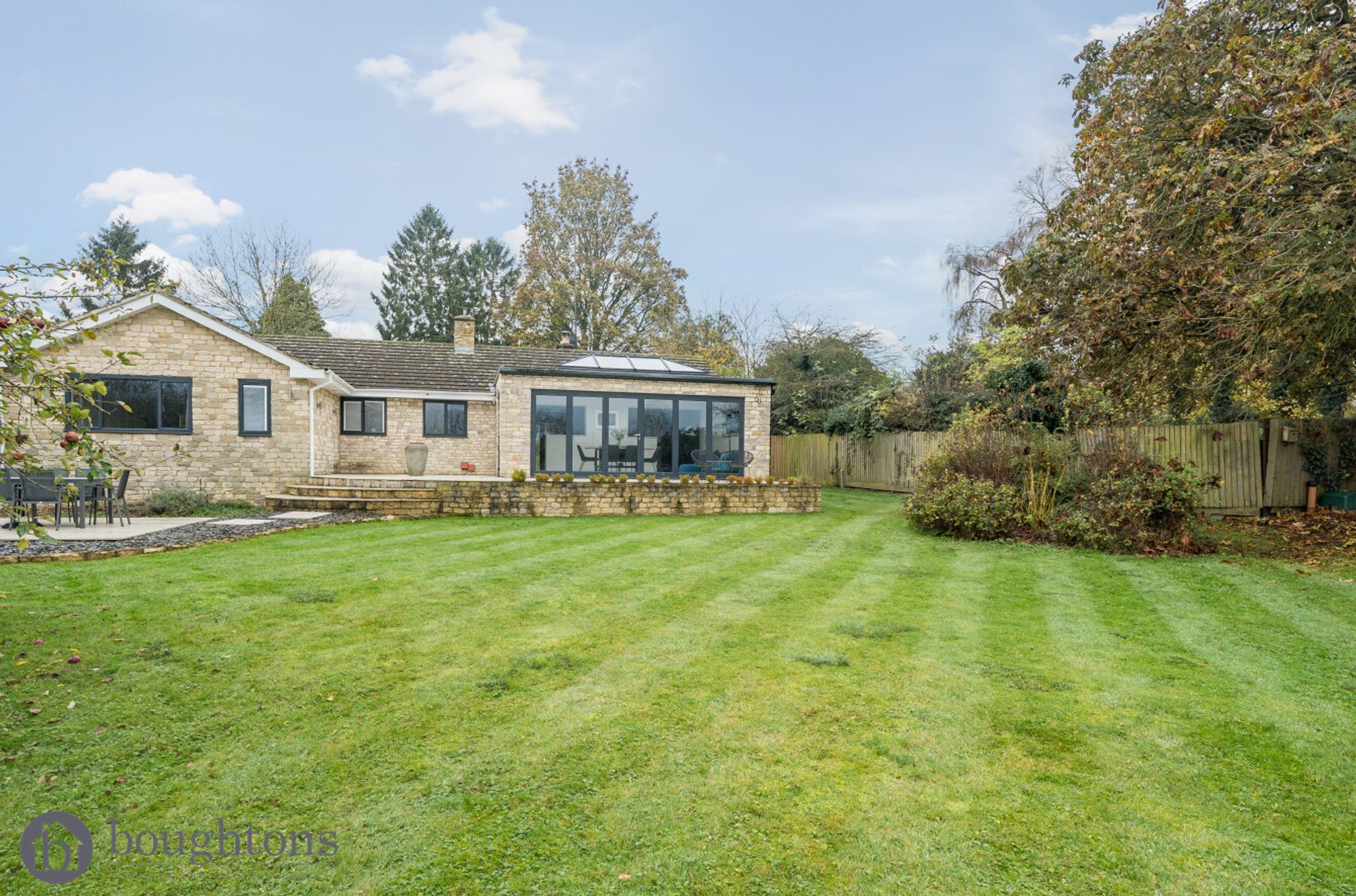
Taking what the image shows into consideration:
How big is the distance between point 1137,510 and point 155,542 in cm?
1328

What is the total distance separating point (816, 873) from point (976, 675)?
246 cm

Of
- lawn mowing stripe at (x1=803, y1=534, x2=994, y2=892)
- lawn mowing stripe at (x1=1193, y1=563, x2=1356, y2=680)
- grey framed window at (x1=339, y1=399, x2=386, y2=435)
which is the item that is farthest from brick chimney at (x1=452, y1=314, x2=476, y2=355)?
lawn mowing stripe at (x1=1193, y1=563, x2=1356, y2=680)

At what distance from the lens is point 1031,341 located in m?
10.7

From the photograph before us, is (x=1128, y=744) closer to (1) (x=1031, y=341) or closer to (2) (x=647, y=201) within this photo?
(1) (x=1031, y=341)

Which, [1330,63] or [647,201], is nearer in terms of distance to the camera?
[1330,63]

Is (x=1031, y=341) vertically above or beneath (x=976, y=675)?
above

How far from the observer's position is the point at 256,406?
14.8 metres

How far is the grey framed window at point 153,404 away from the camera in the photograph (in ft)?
46.7

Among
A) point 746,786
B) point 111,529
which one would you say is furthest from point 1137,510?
point 111,529

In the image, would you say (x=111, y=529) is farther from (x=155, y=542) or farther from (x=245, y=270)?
(x=245, y=270)

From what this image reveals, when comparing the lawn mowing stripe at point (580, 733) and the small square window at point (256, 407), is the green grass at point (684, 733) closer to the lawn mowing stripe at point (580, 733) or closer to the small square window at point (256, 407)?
the lawn mowing stripe at point (580, 733)

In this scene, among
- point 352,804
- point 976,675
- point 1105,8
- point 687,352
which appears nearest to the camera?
point 352,804

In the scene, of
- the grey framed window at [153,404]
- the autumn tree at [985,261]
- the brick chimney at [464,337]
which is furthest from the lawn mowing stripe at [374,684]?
Answer: the autumn tree at [985,261]

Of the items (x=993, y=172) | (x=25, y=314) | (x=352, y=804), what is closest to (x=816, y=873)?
(x=352, y=804)
